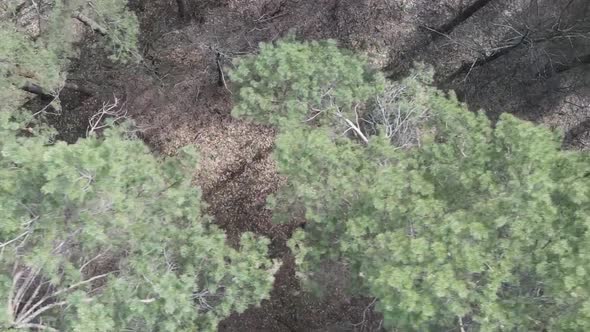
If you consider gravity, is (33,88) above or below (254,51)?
below

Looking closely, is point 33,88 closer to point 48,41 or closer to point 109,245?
point 48,41

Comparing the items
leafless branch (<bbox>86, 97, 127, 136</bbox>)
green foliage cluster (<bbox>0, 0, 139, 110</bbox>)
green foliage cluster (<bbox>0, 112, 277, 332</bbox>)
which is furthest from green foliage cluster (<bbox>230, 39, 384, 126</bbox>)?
green foliage cluster (<bbox>0, 0, 139, 110</bbox>)

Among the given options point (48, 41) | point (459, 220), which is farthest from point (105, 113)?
point (459, 220)

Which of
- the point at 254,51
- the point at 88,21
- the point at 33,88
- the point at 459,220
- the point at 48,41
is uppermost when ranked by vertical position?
the point at 459,220

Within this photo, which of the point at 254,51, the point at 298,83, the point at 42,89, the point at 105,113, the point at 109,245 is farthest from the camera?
the point at 254,51

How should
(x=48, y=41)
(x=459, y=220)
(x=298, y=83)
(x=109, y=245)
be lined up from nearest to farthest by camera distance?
(x=459, y=220) → (x=109, y=245) → (x=298, y=83) → (x=48, y=41)

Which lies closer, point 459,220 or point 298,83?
point 459,220

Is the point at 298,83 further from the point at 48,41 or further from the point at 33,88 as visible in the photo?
the point at 33,88

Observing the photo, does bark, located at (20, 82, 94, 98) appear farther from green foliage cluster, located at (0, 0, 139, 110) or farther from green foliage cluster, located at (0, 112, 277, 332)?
green foliage cluster, located at (0, 112, 277, 332)
